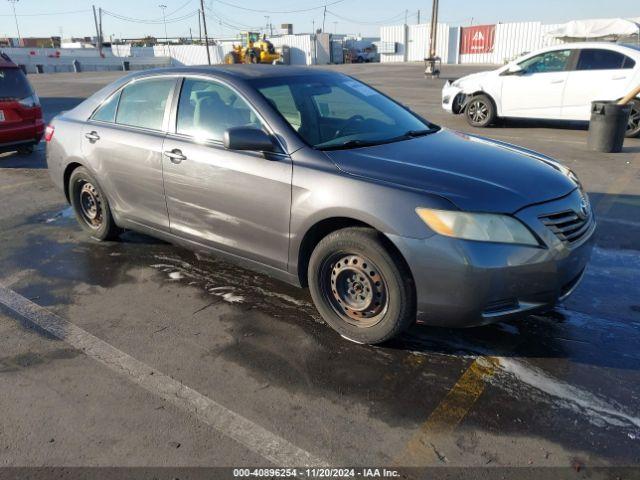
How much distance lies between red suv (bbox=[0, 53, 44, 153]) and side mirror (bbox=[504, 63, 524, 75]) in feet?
30.0

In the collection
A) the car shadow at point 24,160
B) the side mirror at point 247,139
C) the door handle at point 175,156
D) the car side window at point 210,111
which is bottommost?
the car shadow at point 24,160

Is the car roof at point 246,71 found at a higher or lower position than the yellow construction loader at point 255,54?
lower

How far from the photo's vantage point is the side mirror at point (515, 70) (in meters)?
10.7

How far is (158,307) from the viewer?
3.89 m

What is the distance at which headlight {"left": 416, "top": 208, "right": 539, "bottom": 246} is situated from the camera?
2799mm

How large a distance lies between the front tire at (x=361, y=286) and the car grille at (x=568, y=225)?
33.6 inches

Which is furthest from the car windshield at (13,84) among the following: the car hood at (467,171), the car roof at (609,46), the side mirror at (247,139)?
the car roof at (609,46)

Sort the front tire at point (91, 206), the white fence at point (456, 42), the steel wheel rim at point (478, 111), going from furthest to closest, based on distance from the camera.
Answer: the white fence at point (456, 42)
the steel wheel rim at point (478, 111)
the front tire at point (91, 206)

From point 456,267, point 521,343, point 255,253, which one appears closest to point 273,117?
point 255,253

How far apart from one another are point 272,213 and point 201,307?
0.96 metres

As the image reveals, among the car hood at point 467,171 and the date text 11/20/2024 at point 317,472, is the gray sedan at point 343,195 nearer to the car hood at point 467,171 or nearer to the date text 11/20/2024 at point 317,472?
the car hood at point 467,171

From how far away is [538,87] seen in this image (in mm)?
10508

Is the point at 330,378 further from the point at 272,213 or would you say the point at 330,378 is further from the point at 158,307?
the point at 158,307

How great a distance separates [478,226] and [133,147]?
9.65ft
